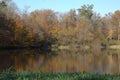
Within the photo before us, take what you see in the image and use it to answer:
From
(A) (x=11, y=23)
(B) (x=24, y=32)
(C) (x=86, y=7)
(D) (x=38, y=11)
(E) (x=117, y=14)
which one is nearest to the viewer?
(A) (x=11, y=23)

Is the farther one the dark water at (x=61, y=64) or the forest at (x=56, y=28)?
the forest at (x=56, y=28)

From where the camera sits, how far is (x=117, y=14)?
79.3 metres

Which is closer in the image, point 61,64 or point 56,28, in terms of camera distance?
point 61,64

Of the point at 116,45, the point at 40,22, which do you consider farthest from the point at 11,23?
the point at 116,45

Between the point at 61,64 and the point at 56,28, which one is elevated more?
the point at 56,28

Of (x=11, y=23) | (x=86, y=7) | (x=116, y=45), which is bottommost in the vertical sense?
(x=116, y=45)

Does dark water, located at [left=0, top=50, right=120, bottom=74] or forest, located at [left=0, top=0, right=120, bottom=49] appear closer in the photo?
dark water, located at [left=0, top=50, right=120, bottom=74]

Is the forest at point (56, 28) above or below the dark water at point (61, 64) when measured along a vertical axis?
above

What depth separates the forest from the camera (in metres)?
55.3

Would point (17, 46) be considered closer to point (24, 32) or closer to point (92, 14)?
point (24, 32)

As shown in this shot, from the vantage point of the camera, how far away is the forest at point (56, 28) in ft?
181

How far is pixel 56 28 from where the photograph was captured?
222 ft

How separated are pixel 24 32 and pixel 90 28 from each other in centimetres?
1872

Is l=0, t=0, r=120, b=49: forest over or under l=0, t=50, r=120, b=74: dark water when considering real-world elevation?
over
